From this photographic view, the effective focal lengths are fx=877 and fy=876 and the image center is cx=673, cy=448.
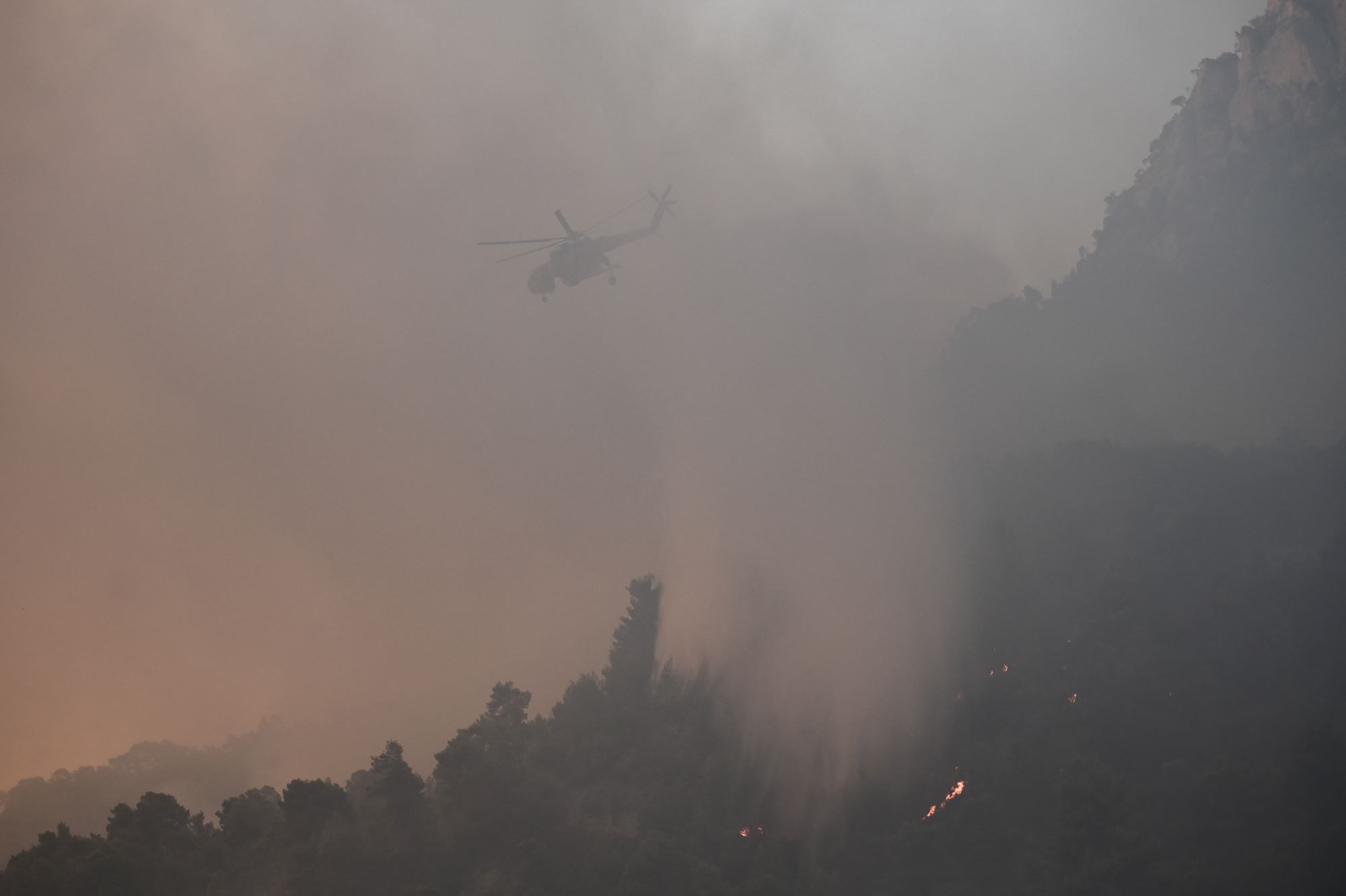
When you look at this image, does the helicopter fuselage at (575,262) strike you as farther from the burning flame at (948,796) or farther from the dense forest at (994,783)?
the burning flame at (948,796)

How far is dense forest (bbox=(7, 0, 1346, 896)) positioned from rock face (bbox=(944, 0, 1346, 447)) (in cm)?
57

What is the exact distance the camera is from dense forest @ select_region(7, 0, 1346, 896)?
58.2 m

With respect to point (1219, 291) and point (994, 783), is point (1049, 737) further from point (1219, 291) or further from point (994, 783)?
point (1219, 291)

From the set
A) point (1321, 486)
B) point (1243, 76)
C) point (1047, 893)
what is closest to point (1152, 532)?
point (1321, 486)

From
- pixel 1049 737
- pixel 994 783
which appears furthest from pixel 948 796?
pixel 1049 737

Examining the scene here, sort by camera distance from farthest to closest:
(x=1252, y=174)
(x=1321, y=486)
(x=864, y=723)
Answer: (x=1252, y=174) → (x=1321, y=486) → (x=864, y=723)

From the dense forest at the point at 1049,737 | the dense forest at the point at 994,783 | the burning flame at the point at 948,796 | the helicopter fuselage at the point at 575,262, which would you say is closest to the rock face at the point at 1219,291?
the dense forest at the point at 1049,737

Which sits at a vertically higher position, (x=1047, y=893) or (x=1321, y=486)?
(x=1321, y=486)

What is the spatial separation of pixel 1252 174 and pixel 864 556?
84422mm

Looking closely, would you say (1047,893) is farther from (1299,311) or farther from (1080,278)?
(1080,278)

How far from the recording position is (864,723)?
79.1m

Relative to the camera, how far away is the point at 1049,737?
69125 millimetres

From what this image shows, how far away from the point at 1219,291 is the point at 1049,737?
8908 cm

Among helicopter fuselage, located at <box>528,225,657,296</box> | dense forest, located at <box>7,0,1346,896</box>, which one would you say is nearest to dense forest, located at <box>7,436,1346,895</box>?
dense forest, located at <box>7,0,1346,896</box>
